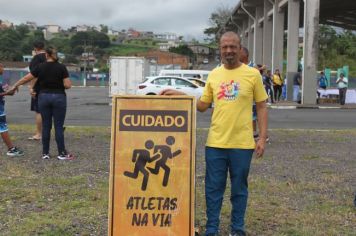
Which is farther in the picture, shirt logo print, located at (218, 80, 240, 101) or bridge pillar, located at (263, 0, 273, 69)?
bridge pillar, located at (263, 0, 273, 69)

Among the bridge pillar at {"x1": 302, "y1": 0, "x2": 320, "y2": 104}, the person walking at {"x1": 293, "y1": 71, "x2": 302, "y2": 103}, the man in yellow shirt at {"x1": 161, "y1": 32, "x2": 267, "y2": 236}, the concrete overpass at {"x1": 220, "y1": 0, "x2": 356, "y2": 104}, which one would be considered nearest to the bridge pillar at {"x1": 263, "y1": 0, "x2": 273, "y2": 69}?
the concrete overpass at {"x1": 220, "y1": 0, "x2": 356, "y2": 104}

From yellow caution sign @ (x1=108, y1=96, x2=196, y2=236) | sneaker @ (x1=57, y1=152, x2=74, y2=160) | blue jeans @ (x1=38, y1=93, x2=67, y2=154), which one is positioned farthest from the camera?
sneaker @ (x1=57, y1=152, x2=74, y2=160)

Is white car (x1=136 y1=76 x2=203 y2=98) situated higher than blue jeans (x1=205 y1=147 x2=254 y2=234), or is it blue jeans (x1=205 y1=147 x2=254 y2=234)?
white car (x1=136 y1=76 x2=203 y2=98)

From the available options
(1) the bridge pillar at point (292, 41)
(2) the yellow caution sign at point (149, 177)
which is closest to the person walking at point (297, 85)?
(1) the bridge pillar at point (292, 41)

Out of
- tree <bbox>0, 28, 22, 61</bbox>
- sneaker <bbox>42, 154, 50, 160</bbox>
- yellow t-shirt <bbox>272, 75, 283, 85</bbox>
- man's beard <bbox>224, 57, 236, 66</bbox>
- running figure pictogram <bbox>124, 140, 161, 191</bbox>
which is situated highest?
tree <bbox>0, 28, 22, 61</bbox>

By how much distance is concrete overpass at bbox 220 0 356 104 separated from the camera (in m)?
25.1

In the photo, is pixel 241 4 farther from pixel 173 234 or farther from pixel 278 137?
pixel 173 234

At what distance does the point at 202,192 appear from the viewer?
258 inches

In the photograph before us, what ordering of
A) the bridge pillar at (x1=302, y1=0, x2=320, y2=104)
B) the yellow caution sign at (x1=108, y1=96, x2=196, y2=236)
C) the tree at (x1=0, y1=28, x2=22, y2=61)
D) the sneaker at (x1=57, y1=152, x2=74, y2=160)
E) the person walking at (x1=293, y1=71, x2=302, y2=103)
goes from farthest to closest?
the tree at (x1=0, y1=28, x2=22, y2=61)
the person walking at (x1=293, y1=71, x2=302, y2=103)
the bridge pillar at (x1=302, y1=0, x2=320, y2=104)
the sneaker at (x1=57, y1=152, x2=74, y2=160)
the yellow caution sign at (x1=108, y1=96, x2=196, y2=236)

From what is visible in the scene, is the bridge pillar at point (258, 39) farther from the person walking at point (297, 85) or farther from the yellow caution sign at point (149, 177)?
the yellow caution sign at point (149, 177)

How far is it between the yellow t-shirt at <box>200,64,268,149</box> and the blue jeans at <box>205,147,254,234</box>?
8 centimetres

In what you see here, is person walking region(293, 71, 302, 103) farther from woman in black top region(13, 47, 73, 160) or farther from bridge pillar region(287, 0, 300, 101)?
woman in black top region(13, 47, 73, 160)

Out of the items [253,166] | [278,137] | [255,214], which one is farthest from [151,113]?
[278,137]

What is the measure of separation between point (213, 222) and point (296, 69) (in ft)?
81.1
